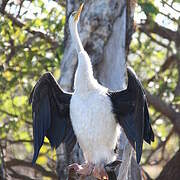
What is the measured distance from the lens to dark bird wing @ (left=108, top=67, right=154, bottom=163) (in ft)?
17.9

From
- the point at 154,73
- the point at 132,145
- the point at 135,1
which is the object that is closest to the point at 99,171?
the point at 132,145

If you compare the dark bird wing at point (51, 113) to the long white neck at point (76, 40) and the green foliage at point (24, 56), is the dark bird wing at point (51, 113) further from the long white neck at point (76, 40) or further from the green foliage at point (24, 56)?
the green foliage at point (24, 56)

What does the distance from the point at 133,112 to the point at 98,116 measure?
0.26m

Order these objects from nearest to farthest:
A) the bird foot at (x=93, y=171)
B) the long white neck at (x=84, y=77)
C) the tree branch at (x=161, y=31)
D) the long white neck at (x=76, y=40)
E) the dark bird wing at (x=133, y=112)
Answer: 1. the bird foot at (x=93, y=171)
2. the dark bird wing at (x=133, y=112)
3. the long white neck at (x=84, y=77)
4. the long white neck at (x=76, y=40)
5. the tree branch at (x=161, y=31)

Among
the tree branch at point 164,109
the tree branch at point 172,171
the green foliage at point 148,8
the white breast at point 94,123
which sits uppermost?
the green foliage at point 148,8

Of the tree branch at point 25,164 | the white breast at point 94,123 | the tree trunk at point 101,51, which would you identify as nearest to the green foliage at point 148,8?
the tree trunk at point 101,51

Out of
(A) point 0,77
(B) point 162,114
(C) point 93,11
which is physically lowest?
(B) point 162,114

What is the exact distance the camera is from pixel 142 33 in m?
8.95

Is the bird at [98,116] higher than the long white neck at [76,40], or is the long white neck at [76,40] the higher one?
the long white neck at [76,40]

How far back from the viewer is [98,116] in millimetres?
5559

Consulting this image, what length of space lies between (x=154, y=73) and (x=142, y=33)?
500mm

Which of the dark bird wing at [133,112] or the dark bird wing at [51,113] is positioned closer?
the dark bird wing at [133,112]

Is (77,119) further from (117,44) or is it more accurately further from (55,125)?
(117,44)

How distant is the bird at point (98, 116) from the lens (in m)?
5.48
